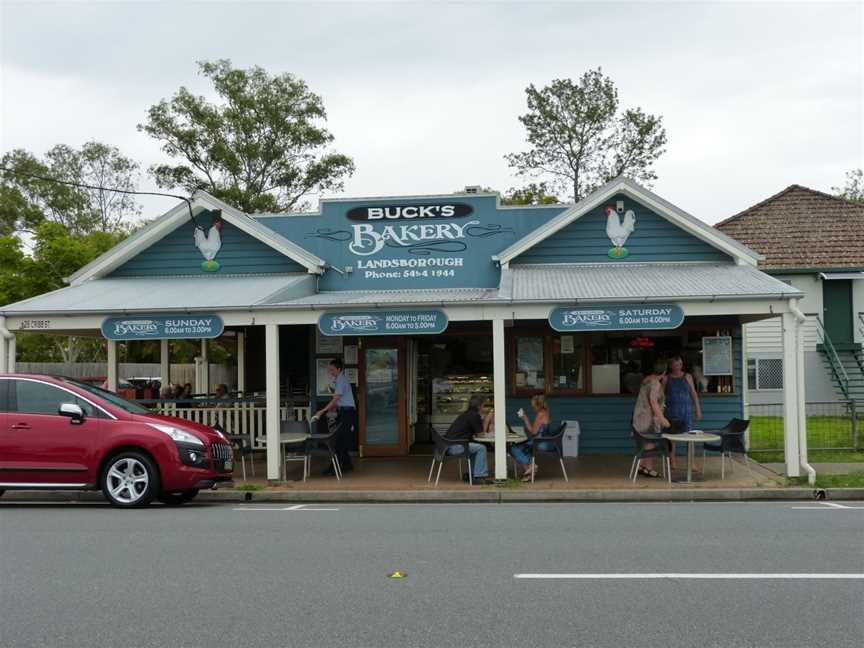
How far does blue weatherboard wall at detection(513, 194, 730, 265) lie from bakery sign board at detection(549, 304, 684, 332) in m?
3.69

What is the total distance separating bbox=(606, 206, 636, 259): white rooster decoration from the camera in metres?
16.4

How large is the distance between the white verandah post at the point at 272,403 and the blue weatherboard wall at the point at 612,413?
16.5ft

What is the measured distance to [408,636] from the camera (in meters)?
5.41

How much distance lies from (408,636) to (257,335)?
15.4m

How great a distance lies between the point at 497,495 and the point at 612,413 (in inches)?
190

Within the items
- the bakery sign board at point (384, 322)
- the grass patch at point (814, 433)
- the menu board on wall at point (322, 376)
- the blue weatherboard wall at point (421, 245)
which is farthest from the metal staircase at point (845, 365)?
the bakery sign board at point (384, 322)

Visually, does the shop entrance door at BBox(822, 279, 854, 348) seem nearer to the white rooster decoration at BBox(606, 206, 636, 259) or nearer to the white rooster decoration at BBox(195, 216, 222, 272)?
the white rooster decoration at BBox(606, 206, 636, 259)

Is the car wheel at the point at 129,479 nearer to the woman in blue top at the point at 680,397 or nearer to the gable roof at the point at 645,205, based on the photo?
→ the woman in blue top at the point at 680,397

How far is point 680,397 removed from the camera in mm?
13531

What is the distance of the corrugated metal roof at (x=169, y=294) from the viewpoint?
13.8 m

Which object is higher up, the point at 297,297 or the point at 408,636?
the point at 297,297

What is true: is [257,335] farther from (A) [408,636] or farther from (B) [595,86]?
(B) [595,86]

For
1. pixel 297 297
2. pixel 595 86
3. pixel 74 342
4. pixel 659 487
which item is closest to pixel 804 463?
pixel 659 487

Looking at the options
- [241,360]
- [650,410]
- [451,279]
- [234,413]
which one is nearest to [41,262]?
[241,360]
